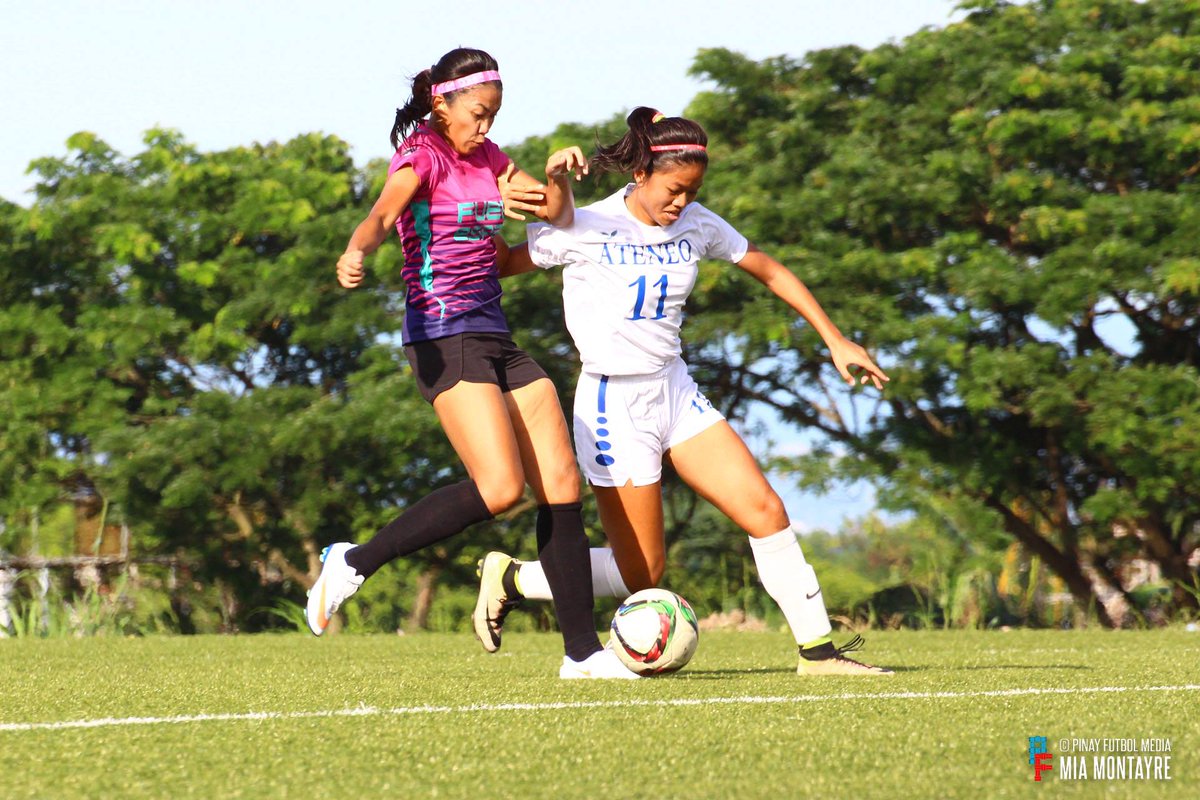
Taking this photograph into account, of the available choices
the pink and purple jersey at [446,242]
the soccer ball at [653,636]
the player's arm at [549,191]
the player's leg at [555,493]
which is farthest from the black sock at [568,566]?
the player's arm at [549,191]

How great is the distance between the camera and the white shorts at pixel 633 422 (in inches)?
215

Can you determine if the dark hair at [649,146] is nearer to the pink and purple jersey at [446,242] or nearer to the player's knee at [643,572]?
the pink and purple jersey at [446,242]

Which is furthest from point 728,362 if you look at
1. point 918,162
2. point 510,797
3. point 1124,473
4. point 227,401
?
point 510,797

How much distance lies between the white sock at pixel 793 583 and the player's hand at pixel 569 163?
4.63 ft

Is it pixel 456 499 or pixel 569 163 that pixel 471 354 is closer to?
pixel 456 499

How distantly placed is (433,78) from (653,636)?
199 centimetres

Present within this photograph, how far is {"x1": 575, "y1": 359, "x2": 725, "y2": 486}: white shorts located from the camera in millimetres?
5469

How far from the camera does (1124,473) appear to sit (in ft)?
42.9

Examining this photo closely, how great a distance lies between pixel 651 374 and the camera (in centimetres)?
548

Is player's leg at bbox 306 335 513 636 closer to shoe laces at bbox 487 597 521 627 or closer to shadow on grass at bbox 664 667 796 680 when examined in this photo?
shoe laces at bbox 487 597 521 627

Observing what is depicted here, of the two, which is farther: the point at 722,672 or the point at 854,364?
the point at 722,672

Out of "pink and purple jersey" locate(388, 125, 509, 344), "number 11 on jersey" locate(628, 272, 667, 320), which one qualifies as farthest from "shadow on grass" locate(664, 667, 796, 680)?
"pink and purple jersey" locate(388, 125, 509, 344)

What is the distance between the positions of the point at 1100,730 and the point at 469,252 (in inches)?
101

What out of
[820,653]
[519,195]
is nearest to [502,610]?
[820,653]
